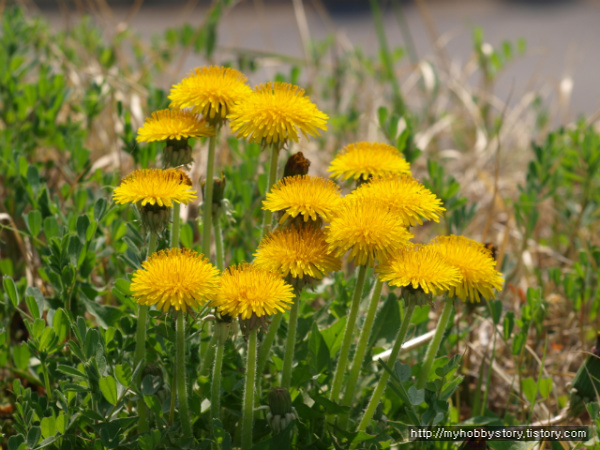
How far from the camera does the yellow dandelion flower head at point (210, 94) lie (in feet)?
5.29

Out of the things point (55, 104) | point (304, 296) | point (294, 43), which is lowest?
point (294, 43)

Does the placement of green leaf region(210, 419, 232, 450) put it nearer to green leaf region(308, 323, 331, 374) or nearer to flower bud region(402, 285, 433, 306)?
green leaf region(308, 323, 331, 374)

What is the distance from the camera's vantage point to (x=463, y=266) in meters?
1.49

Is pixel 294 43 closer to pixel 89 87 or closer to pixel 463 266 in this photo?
pixel 89 87

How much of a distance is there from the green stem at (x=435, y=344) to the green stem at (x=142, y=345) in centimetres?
69

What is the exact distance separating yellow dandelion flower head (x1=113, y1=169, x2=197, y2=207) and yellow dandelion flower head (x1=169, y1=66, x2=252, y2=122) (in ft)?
0.64

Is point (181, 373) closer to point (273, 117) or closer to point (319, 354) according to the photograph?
point (319, 354)

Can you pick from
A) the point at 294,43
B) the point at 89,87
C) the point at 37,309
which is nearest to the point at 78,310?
the point at 37,309

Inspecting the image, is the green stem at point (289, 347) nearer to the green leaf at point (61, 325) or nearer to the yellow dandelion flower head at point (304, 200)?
the yellow dandelion flower head at point (304, 200)

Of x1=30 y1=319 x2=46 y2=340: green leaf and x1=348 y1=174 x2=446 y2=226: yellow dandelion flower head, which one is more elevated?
x1=348 y1=174 x2=446 y2=226: yellow dandelion flower head

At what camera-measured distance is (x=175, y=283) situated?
1.35 metres

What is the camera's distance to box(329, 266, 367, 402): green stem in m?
1.52

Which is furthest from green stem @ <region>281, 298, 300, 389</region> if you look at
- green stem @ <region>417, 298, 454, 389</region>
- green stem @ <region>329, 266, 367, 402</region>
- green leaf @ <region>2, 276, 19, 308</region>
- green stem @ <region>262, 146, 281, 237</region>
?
green leaf @ <region>2, 276, 19, 308</region>

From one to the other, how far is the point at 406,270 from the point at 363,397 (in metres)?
0.62
